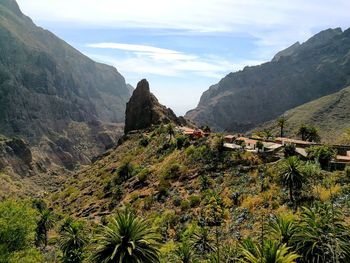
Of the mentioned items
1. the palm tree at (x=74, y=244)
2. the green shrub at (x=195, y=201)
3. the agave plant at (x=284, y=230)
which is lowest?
the palm tree at (x=74, y=244)

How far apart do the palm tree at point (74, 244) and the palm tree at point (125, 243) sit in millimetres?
26914

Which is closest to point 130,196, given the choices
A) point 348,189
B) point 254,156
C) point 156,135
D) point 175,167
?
point 175,167

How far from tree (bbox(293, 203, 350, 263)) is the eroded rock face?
408ft

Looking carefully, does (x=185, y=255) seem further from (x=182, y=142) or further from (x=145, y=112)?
(x=145, y=112)

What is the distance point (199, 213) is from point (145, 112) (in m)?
109

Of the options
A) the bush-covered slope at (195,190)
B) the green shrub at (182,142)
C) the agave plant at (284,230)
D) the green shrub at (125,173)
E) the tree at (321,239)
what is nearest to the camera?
the tree at (321,239)

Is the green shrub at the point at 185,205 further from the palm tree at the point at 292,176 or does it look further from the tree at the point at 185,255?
the tree at the point at 185,255

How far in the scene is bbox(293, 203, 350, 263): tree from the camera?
33.3 metres

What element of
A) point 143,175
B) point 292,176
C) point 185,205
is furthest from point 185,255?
point 143,175

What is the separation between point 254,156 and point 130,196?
29.9 meters

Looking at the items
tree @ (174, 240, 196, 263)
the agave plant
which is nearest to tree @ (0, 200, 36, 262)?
tree @ (174, 240, 196, 263)

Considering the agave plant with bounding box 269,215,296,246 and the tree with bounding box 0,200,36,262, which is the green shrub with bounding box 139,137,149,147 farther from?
the agave plant with bounding box 269,215,296,246

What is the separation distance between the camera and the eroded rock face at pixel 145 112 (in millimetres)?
165625

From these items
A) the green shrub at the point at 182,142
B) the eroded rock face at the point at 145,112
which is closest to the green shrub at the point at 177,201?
the green shrub at the point at 182,142
